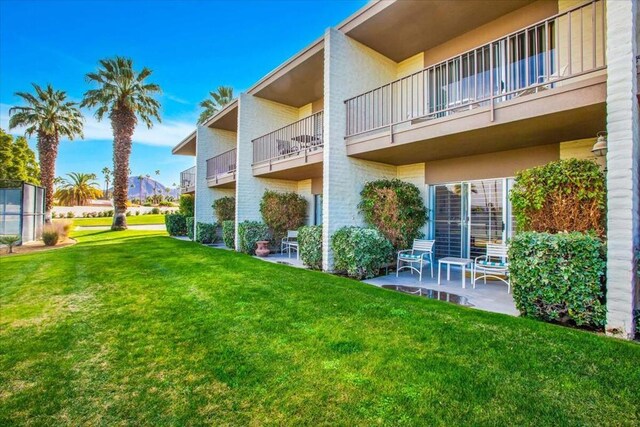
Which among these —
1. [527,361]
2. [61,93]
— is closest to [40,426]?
[527,361]

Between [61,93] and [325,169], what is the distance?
27741 millimetres

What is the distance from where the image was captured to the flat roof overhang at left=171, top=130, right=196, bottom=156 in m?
18.2

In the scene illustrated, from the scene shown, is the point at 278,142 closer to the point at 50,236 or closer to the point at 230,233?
the point at 230,233

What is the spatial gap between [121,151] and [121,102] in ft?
12.0

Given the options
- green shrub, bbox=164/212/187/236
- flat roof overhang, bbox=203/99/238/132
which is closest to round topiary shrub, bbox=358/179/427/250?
flat roof overhang, bbox=203/99/238/132

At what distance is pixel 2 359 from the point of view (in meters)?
3.50

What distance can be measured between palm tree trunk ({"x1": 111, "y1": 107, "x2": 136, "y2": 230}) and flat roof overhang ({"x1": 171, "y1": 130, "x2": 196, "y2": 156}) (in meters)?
5.04

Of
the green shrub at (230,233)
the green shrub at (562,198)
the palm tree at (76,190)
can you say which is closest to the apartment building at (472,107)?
the green shrub at (562,198)

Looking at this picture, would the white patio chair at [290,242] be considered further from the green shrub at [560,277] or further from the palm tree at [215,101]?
the palm tree at [215,101]

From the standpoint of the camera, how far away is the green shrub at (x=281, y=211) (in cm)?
1296

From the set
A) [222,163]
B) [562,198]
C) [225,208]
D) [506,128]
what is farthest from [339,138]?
[225,208]

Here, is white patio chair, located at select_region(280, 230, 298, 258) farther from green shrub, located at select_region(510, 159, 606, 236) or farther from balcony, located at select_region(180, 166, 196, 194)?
balcony, located at select_region(180, 166, 196, 194)

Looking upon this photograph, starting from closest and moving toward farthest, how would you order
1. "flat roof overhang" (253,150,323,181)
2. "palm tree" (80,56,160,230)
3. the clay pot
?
1. "flat roof overhang" (253,150,323,181)
2. the clay pot
3. "palm tree" (80,56,160,230)

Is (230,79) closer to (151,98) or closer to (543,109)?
(151,98)
